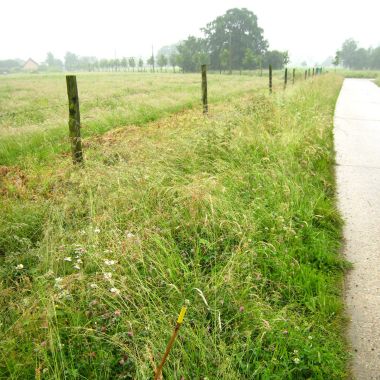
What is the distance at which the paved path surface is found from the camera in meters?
2.52

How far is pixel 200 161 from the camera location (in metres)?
5.45

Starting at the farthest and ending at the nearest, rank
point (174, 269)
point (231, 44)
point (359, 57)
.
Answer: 1. point (359, 57)
2. point (231, 44)
3. point (174, 269)

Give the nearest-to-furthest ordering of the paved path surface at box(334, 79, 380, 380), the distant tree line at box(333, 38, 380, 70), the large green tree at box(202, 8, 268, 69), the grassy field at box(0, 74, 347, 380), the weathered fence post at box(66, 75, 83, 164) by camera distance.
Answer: the grassy field at box(0, 74, 347, 380), the paved path surface at box(334, 79, 380, 380), the weathered fence post at box(66, 75, 83, 164), the large green tree at box(202, 8, 268, 69), the distant tree line at box(333, 38, 380, 70)

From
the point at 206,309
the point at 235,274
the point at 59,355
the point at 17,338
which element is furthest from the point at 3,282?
the point at 235,274

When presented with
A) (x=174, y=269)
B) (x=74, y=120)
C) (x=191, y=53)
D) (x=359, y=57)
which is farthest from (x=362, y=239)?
(x=359, y=57)

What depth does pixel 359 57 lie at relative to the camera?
12812cm

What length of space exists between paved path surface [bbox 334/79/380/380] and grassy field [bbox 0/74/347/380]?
0.43 ft

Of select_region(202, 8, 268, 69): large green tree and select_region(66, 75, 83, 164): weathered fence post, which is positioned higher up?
select_region(202, 8, 268, 69): large green tree

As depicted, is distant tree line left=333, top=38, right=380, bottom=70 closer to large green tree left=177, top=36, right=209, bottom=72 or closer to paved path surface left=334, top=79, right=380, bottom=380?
large green tree left=177, top=36, right=209, bottom=72

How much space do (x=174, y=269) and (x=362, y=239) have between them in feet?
7.69

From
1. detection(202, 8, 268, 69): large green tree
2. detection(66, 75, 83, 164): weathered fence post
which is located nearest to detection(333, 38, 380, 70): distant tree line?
detection(202, 8, 268, 69): large green tree

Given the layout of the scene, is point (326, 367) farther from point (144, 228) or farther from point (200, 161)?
point (200, 161)

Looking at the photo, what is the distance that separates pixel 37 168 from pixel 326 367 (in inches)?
228

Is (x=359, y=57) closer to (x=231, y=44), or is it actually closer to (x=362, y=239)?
(x=231, y=44)
